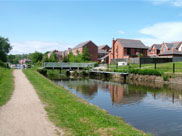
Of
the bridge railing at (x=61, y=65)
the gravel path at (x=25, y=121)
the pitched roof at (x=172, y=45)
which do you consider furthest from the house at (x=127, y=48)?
the gravel path at (x=25, y=121)

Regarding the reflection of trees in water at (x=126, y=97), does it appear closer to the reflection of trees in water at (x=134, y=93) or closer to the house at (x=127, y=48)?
the reflection of trees in water at (x=134, y=93)

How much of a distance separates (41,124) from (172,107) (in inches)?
360

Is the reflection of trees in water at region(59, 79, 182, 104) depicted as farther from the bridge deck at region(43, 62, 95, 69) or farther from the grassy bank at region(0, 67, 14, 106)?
the bridge deck at region(43, 62, 95, 69)

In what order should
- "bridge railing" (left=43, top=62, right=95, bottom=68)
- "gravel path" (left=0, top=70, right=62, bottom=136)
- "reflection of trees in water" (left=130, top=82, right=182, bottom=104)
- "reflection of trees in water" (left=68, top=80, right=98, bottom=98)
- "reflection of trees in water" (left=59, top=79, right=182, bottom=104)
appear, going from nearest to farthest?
"gravel path" (left=0, top=70, right=62, bottom=136)
"reflection of trees in water" (left=59, top=79, right=182, bottom=104)
"reflection of trees in water" (left=130, top=82, right=182, bottom=104)
"reflection of trees in water" (left=68, top=80, right=98, bottom=98)
"bridge railing" (left=43, top=62, right=95, bottom=68)

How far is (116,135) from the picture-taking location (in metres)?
5.55

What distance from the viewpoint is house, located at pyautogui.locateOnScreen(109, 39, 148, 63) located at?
5697 centimetres

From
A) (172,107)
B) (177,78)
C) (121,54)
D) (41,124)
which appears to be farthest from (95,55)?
(41,124)

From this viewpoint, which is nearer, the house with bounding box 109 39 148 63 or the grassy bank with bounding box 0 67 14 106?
the grassy bank with bounding box 0 67 14 106

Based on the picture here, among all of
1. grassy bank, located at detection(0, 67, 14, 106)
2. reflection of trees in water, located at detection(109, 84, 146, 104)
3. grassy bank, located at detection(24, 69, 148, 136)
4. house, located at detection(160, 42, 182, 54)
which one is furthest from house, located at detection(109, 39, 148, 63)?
grassy bank, located at detection(24, 69, 148, 136)

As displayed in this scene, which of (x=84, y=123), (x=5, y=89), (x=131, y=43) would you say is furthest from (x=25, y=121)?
(x=131, y=43)

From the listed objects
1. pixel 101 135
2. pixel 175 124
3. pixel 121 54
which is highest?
pixel 121 54

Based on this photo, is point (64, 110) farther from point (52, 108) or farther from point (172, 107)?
point (172, 107)

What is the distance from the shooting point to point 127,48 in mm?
57219

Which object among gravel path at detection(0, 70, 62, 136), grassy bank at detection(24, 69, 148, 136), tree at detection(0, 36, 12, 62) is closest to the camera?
gravel path at detection(0, 70, 62, 136)
